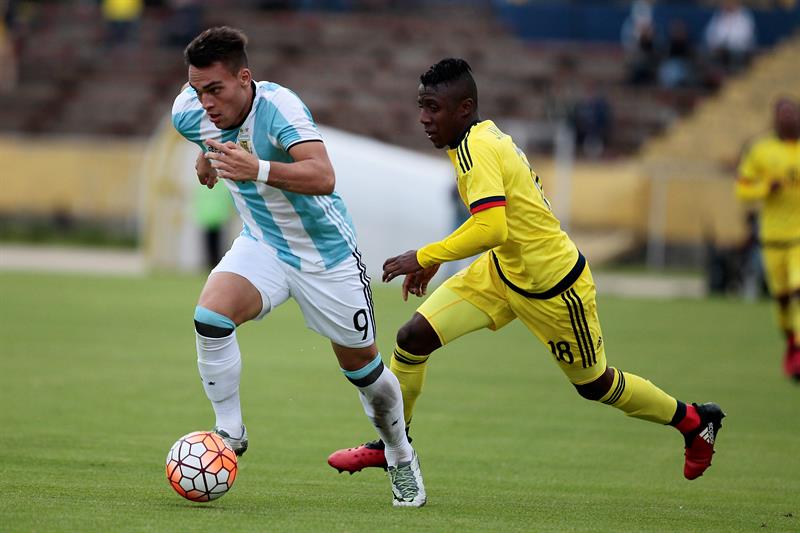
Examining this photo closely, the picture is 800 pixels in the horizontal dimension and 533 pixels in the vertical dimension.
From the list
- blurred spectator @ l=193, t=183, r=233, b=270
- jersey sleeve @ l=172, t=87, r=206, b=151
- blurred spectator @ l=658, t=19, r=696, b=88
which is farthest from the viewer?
blurred spectator @ l=658, t=19, r=696, b=88

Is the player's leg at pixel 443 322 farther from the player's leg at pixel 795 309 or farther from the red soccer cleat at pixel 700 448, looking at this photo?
the player's leg at pixel 795 309

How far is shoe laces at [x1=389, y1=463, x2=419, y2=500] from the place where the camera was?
24.1ft

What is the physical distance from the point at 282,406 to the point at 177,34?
28.5 metres

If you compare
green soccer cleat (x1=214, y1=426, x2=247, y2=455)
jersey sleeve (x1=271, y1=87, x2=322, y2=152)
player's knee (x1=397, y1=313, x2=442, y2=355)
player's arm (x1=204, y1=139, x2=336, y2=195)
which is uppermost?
jersey sleeve (x1=271, y1=87, x2=322, y2=152)

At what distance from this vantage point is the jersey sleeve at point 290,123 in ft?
23.0

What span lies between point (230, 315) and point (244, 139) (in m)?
0.95

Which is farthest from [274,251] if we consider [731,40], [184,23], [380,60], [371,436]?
[184,23]

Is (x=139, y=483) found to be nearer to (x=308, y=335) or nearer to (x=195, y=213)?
(x=308, y=335)

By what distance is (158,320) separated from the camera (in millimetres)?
17672

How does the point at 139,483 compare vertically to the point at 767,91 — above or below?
above

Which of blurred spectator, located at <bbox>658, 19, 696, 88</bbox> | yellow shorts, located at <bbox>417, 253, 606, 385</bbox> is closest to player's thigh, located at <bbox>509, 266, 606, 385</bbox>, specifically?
yellow shorts, located at <bbox>417, 253, 606, 385</bbox>

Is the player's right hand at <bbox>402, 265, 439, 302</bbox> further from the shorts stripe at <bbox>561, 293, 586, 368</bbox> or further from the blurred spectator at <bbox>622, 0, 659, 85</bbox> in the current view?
the blurred spectator at <bbox>622, 0, 659, 85</bbox>

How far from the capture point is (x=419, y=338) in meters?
8.05

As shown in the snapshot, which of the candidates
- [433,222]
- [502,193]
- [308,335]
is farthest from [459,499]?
[433,222]
